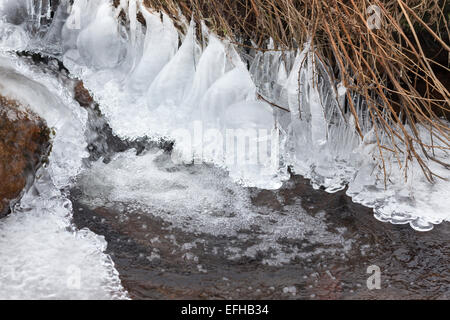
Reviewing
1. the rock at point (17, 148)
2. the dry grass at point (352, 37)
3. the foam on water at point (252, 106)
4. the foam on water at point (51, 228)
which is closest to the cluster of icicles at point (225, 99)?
the foam on water at point (252, 106)

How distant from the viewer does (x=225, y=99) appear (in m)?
3.89

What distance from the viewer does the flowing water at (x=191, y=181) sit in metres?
2.88

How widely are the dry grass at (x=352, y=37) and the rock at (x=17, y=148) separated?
51.7 inches

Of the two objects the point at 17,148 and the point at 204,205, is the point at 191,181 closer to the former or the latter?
the point at 204,205

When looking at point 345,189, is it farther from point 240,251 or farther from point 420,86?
point 420,86

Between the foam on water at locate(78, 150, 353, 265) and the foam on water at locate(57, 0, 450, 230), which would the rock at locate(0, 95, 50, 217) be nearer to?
the foam on water at locate(78, 150, 353, 265)

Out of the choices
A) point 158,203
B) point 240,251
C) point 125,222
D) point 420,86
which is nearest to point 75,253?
point 125,222

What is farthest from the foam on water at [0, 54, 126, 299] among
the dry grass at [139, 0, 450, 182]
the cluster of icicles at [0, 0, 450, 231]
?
the dry grass at [139, 0, 450, 182]

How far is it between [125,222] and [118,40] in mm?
1628

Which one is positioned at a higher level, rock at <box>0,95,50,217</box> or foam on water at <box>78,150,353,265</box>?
rock at <box>0,95,50,217</box>

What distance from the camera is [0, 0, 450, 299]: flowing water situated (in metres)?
2.88

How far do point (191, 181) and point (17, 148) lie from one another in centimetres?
106

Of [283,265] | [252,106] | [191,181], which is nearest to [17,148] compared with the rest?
[191,181]
